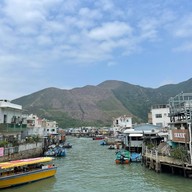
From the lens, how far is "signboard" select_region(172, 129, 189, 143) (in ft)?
93.0

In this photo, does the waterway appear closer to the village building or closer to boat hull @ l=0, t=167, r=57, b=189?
boat hull @ l=0, t=167, r=57, b=189

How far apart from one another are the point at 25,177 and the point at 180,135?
17.0m

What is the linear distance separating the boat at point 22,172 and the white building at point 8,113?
59.9 ft

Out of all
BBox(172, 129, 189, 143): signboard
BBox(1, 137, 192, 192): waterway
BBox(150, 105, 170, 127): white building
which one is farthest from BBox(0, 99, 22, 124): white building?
BBox(150, 105, 170, 127): white building

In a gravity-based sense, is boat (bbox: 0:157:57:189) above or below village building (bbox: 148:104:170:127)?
below

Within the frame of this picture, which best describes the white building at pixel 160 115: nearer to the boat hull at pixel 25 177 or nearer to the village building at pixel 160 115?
the village building at pixel 160 115

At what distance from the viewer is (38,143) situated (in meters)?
51.8

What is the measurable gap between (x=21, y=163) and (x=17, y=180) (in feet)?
6.50

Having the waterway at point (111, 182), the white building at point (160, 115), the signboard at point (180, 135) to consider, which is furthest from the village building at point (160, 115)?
the signboard at point (180, 135)

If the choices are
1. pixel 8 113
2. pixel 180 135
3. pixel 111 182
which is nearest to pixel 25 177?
pixel 111 182

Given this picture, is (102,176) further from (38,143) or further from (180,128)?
(38,143)

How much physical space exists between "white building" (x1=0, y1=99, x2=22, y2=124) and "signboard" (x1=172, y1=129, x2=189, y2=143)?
2871 cm

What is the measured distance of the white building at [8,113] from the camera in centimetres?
4591

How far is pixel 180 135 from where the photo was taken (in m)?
29.7
